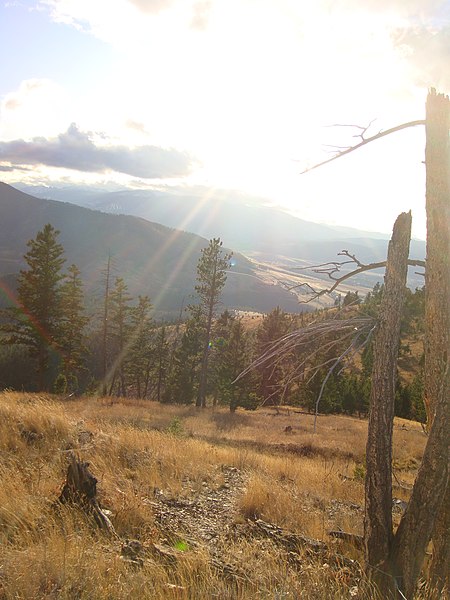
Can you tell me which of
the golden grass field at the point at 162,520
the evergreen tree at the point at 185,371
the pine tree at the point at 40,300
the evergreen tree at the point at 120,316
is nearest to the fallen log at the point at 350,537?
the golden grass field at the point at 162,520

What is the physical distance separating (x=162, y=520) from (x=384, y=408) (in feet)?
11.0

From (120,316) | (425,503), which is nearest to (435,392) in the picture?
(425,503)

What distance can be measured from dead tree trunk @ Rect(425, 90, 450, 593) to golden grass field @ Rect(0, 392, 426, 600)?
36.5 inches

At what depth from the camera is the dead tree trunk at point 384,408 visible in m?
3.95

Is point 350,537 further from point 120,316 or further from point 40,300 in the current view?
point 120,316

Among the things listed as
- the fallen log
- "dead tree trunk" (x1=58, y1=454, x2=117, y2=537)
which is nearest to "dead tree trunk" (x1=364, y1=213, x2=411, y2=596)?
the fallen log

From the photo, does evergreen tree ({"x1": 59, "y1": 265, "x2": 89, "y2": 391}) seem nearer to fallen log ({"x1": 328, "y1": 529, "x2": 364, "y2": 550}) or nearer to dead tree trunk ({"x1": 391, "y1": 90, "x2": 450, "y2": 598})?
fallen log ({"x1": 328, "y1": 529, "x2": 364, "y2": 550})

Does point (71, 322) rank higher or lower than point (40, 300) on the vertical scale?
lower

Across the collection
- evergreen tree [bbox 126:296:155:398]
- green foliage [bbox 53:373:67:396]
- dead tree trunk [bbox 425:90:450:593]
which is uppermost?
dead tree trunk [bbox 425:90:450:593]

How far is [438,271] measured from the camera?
4.11 m

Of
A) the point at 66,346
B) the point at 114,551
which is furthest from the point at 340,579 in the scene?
the point at 66,346

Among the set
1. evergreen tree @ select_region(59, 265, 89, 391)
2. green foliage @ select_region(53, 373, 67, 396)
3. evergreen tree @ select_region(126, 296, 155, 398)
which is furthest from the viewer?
evergreen tree @ select_region(126, 296, 155, 398)

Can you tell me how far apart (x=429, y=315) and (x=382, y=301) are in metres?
0.53

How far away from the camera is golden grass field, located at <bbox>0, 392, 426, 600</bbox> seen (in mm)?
3354
